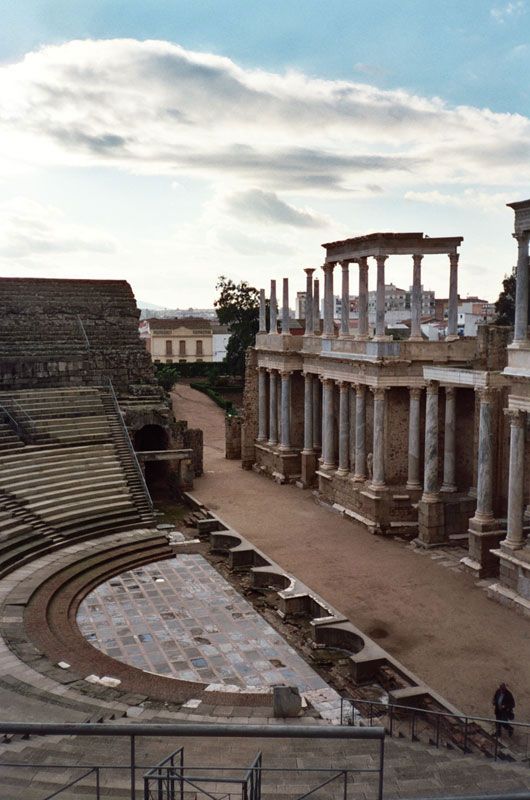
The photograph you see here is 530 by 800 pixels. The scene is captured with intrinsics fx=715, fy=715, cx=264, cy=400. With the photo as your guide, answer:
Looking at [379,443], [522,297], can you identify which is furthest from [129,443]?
[522,297]

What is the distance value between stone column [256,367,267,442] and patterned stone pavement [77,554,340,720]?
14.0 metres

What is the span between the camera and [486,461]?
61.7 feet

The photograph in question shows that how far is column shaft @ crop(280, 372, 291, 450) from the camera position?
30531 millimetres

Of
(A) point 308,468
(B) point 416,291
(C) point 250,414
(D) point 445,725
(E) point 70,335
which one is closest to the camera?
(D) point 445,725

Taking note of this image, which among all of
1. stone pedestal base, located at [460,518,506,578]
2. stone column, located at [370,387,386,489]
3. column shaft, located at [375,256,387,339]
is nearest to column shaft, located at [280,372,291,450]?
stone column, located at [370,387,386,489]

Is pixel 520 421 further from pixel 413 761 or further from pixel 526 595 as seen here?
pixel 413 761

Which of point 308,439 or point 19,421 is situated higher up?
point 19,421

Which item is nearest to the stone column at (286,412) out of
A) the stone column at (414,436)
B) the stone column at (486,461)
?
the stone column at (414,436)

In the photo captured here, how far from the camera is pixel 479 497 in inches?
744

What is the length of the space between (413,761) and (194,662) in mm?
5613

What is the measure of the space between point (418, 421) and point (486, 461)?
4338mm

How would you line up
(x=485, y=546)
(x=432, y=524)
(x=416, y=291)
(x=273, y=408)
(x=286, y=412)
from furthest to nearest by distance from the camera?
(x=273, y=408), (x=286, y=412), (x=416, y=291), (x=432, y=524), (x=485, y=546)

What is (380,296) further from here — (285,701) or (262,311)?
(285,701)

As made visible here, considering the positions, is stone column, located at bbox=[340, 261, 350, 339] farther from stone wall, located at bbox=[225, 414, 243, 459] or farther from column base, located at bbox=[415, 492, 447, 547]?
stone wall, located at bbox=[225, 414, 243, 459]
